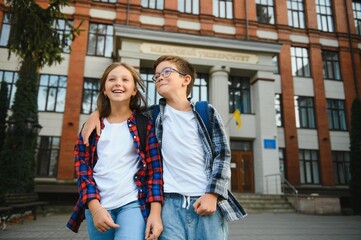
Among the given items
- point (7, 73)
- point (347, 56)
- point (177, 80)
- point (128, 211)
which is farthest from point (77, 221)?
point (347, 56)

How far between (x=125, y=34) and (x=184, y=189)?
14.9m

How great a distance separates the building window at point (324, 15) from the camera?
905 inches

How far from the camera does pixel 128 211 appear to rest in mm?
1951

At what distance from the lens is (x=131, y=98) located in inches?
97.3

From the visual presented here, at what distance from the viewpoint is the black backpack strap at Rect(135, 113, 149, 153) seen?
7.15 feet

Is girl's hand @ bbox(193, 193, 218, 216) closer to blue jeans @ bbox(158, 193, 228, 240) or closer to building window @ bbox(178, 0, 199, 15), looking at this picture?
blue jeans @ bbox(158, 193, 228, 240)

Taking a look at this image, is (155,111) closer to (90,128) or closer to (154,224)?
(90,128)

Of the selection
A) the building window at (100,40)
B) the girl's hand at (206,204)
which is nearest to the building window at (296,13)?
the building window at (100,40)

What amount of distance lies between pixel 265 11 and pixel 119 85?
2246cm

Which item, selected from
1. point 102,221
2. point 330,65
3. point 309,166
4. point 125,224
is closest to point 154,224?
point 125,224

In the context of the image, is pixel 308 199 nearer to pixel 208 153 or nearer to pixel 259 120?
pixel 259 120

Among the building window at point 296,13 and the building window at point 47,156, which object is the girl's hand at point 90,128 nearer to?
the building window at point 47,156

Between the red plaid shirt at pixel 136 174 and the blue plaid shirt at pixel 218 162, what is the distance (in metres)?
0.12

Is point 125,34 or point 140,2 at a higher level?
point 140,2
